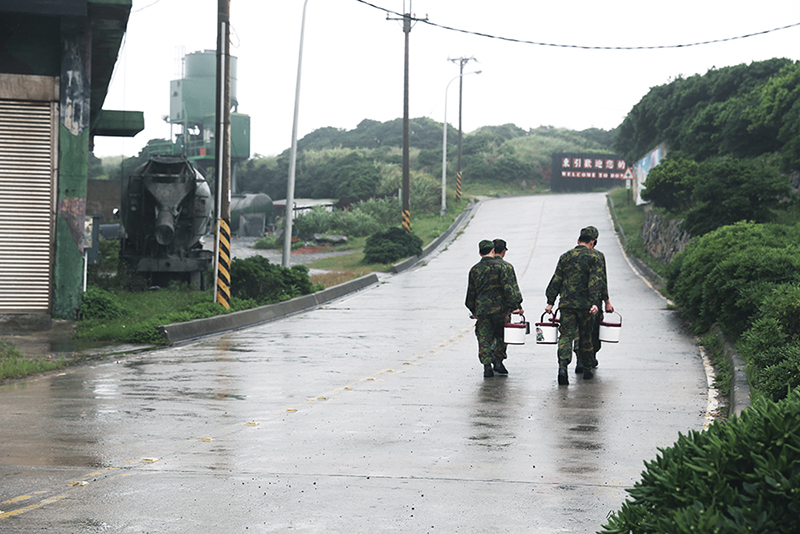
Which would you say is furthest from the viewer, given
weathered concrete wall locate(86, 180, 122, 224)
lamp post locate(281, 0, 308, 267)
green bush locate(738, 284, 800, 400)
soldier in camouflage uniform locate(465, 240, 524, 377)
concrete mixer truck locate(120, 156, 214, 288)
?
lamp post locate(281, 0, 308, 267)

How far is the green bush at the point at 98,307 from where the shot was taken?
18.2 meters

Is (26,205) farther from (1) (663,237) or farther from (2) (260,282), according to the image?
(1) (663,237)

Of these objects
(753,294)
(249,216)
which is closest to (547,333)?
(753,294)

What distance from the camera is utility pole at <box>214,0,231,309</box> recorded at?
66.3 feet

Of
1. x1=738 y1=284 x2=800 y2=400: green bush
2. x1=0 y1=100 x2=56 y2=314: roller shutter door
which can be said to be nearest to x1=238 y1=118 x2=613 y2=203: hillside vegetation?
x1=0 y1=100 x2=56 y2=314: roller shutter door

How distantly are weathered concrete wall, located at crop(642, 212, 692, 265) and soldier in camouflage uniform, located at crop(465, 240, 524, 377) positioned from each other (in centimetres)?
1697

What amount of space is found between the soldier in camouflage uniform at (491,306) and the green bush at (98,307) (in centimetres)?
881

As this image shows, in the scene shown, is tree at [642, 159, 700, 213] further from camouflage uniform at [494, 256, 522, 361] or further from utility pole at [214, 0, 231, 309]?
camouflage uniform at [494, 256, 522, 361]

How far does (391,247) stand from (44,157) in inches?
826

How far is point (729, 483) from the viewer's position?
3350 millimetres

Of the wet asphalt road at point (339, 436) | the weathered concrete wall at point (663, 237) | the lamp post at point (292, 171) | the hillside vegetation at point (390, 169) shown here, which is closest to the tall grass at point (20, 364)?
the wet asphalt road at point (339, 436)

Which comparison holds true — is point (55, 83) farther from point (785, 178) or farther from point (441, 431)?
point (785, 178)

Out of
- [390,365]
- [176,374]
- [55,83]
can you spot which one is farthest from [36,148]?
[390,365]

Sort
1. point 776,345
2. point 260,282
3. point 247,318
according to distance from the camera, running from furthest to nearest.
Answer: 1. point 260,282
2. point 247,318
3. point 776,345
